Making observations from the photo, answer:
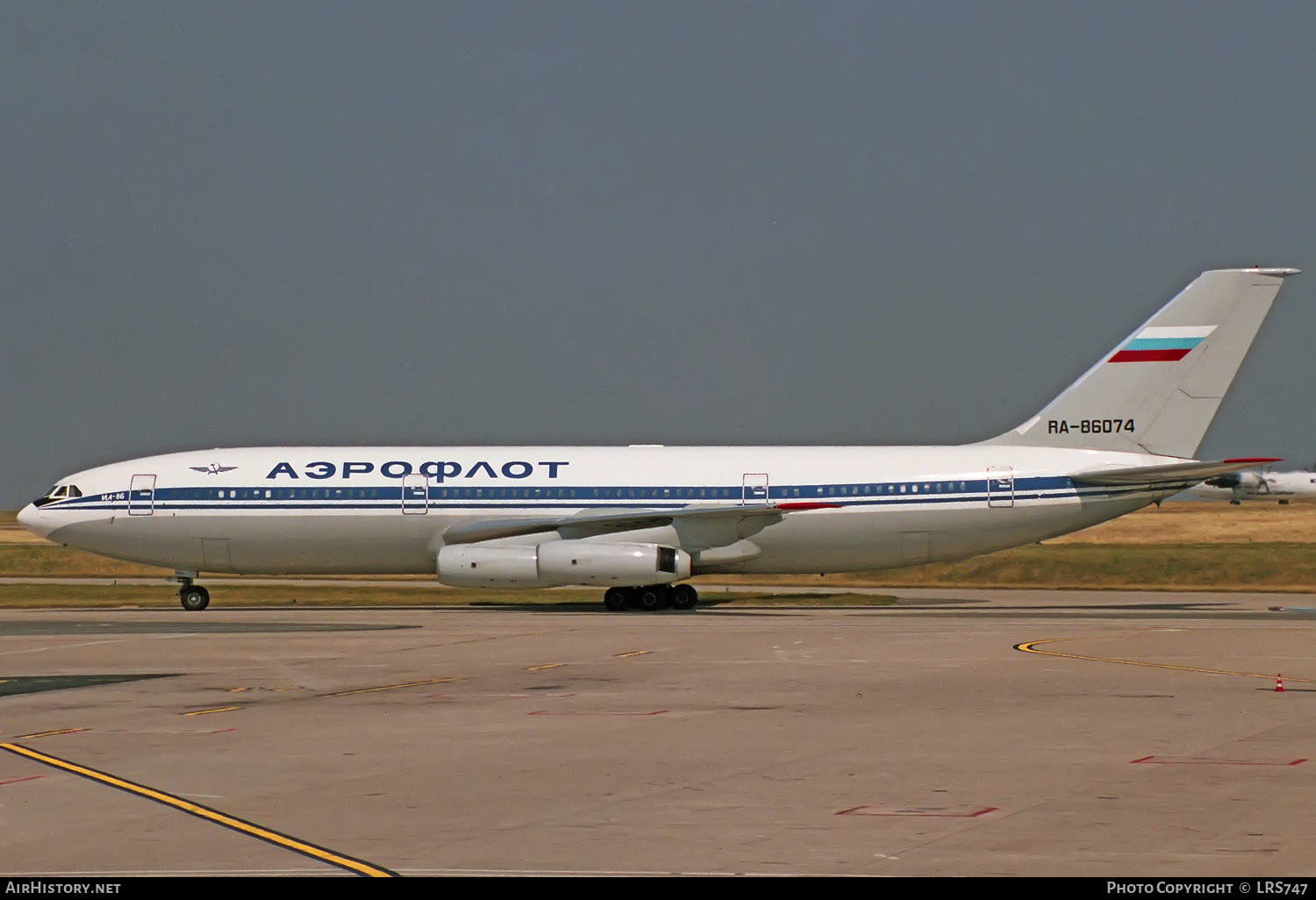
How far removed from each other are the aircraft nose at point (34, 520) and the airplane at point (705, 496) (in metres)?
2.22

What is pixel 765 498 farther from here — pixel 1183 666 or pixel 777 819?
pixel 777 819

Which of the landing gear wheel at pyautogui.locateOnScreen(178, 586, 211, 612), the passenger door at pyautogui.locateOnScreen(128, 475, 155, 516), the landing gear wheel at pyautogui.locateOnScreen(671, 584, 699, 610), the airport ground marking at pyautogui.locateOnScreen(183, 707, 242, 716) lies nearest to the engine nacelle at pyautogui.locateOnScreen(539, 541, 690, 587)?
the landing gear wheel at pyautogui.locateOnScreen(671, 584, 699, 610)

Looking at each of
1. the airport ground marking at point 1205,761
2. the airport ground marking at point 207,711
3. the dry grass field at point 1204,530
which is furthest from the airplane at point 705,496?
the dry grass field at point 1204,530

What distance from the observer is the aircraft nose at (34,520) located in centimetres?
4681

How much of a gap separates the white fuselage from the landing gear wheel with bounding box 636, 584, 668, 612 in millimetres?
1287

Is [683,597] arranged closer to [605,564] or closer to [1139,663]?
[605,564]

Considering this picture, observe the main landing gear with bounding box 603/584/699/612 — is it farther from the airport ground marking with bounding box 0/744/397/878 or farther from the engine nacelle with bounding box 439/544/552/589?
the airport ground marking with bounding box 0/744/397/878

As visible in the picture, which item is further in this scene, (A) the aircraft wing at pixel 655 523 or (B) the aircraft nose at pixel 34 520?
(B) the aircraft nose at pixel 34 520

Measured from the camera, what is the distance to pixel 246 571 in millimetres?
45969

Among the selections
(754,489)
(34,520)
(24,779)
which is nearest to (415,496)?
(754,489)

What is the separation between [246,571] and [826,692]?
27.6 meters

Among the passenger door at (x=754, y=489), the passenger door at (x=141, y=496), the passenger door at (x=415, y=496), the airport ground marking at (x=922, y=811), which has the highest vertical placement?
the passenger door at (x=141, y=496)

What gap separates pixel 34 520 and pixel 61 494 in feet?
3.76

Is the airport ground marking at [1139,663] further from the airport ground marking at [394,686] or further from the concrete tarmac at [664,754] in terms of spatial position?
the airport ground marking at [394,686]
